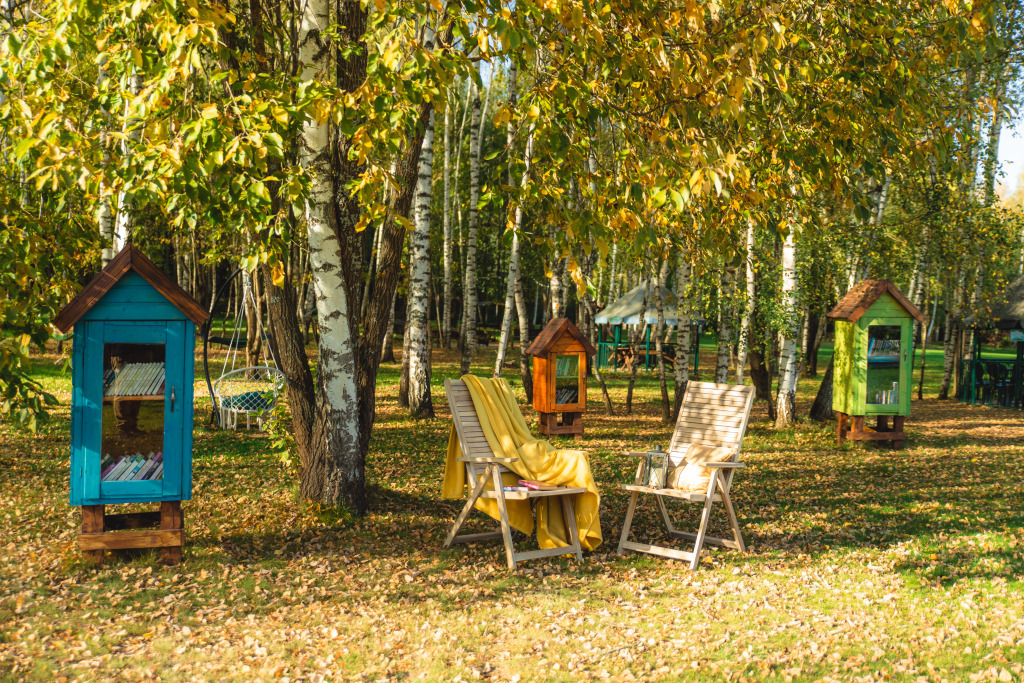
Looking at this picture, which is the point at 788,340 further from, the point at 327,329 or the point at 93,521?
the point at 93,521

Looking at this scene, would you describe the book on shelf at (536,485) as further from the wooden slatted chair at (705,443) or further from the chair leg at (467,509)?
the wooden slatted chair at (705,443)

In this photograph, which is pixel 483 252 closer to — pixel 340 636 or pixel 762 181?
pixel 762 181

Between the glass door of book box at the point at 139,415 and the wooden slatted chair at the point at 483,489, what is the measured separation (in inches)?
74.2

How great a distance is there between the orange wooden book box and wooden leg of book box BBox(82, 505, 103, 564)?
21.0ft

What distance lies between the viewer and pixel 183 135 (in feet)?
14.4

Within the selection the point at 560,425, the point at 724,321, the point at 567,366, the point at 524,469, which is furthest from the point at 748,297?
the point at 524,469

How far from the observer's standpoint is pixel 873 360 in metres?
10.5

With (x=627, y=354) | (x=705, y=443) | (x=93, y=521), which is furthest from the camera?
(x=627, y=354)

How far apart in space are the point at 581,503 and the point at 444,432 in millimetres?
5264

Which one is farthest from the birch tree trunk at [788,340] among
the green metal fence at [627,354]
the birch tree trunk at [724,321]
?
the green metal fence at [627,354]

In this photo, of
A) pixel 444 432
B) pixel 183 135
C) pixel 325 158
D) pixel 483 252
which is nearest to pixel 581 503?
pixel 325 158

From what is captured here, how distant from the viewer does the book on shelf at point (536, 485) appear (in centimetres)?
555

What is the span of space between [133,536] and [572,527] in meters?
2.79

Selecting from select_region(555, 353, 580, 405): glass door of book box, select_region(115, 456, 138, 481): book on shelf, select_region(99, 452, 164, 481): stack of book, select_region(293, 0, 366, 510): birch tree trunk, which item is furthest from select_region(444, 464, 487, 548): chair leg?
select_region(555, 353, 580, 405): glass door of book box
